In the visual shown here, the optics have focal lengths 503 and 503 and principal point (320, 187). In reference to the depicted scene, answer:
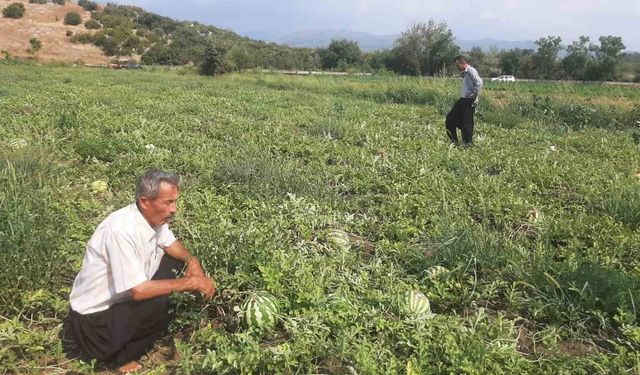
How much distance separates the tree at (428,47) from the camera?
46.1 m

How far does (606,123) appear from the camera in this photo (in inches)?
525

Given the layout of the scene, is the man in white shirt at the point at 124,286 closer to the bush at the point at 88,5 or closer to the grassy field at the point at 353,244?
the grassy field at the point at 353,244

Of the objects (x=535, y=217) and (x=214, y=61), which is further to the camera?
(x=214, y=61)

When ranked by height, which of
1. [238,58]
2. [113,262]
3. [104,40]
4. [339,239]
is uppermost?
[104,40]

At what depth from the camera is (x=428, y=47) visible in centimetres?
4819

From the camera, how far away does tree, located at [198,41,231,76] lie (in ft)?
116

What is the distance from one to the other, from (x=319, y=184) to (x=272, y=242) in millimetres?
2115

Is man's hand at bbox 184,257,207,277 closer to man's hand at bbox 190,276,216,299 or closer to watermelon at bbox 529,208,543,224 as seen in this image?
man's hand at bbox 190,276,216,299

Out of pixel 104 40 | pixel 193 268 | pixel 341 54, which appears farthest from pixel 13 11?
pixel 193 268

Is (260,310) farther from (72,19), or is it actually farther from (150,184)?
(72,19)

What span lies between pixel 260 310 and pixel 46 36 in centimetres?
5537

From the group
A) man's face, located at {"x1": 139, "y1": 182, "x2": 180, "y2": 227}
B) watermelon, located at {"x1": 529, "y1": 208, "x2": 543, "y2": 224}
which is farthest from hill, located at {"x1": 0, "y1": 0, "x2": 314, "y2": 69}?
man's face, located at {"x1": 139, "y1": 182, "x2": 180, "y2": 227}

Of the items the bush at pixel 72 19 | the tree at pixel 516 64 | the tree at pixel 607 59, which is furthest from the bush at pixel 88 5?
the tree at pixel 607 59

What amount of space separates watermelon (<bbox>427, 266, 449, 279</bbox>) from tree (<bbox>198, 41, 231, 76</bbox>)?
33.5 m
